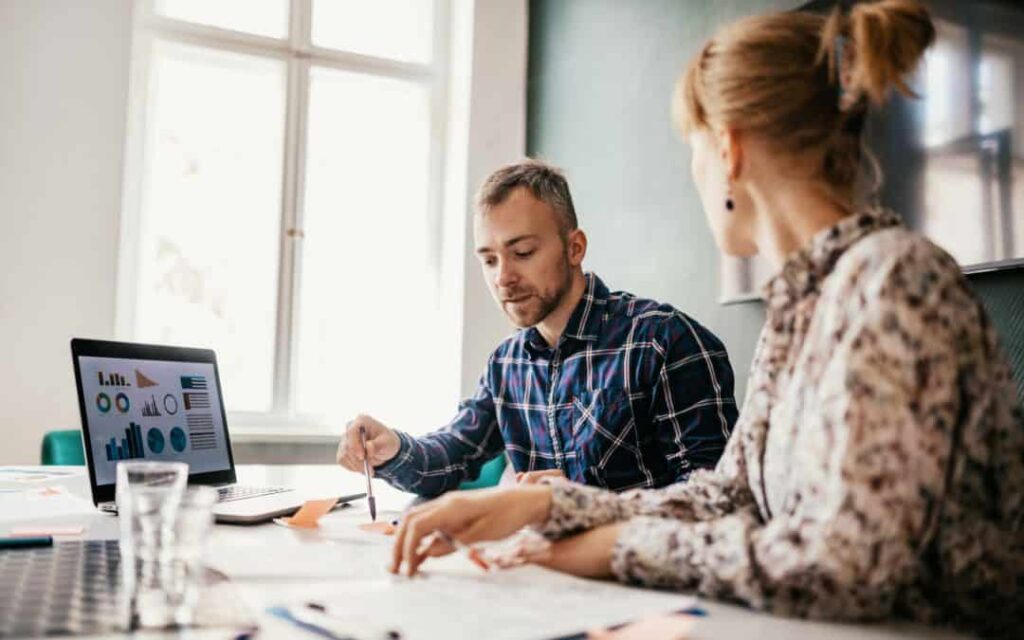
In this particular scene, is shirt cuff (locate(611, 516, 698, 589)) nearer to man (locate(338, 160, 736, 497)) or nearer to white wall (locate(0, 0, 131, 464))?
man (locate(338, 160, 736, 497))

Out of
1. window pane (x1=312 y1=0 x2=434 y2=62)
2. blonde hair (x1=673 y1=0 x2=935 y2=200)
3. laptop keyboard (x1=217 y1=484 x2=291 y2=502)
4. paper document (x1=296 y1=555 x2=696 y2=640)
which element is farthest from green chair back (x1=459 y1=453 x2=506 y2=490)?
window pane (x1=312 y1=0 x2=434 y2=62)

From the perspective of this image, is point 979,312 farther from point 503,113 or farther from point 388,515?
point 503,113

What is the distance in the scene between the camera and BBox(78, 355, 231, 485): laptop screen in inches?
Result: 53.4

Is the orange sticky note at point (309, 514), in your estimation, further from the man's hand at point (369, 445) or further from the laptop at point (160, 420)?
the man's hand at point (369, 445)

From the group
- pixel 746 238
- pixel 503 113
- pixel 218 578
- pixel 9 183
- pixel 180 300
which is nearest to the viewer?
pixel 218 578

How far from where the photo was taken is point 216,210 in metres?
3.73

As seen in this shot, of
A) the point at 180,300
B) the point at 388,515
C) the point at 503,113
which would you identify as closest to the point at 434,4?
the point at 503,113

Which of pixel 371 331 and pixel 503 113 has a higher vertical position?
pixel 503 113

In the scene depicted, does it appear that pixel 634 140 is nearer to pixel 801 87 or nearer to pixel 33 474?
pixel 33 474

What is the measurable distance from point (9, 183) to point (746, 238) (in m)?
3.05

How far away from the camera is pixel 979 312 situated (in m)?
0.76

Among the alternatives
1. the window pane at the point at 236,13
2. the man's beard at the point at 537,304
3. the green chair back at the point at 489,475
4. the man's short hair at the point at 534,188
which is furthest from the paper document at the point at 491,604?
the window pane at the point at 236,13

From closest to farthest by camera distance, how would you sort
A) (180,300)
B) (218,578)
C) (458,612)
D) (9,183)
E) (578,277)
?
(458,612), (218,578), (578,277), (9,183), (180,300)

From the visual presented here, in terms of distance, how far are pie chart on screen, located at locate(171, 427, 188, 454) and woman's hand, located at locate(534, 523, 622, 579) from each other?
87 centimetres
